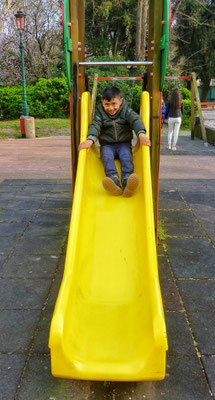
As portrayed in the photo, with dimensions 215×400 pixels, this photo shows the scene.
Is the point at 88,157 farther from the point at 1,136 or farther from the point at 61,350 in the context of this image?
the point at 1,136

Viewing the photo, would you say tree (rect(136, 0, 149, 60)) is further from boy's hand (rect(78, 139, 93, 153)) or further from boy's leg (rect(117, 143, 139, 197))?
boy's hand (rect(78, 139, 93, 153))

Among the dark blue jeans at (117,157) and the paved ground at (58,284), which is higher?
the dark blue jeans at (117,157)

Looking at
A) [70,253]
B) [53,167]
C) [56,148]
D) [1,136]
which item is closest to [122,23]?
[1,136]

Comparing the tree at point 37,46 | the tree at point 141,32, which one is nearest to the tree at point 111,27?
the tree at point 37,46

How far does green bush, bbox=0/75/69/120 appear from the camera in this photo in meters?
19.2

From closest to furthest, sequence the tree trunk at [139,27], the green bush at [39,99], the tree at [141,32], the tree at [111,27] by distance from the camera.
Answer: the green bush at [39,99], the tree trunk at [139,27], the tree at [141,32], the tree at [111,27]

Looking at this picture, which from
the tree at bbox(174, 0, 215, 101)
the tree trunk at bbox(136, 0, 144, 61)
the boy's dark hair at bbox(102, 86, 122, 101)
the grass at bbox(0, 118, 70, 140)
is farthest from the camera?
the tree at bbox(174, 0, 215, 101)

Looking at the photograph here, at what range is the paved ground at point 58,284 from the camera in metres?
2.29

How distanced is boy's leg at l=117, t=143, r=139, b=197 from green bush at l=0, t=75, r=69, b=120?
16029mm

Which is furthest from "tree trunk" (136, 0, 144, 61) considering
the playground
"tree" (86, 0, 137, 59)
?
the playground

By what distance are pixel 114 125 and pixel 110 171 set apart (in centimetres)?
60

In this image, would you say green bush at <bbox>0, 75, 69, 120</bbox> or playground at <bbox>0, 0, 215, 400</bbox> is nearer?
playground at <bbox>0, 0, 215, 400</bbox>

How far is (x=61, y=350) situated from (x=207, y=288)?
5.37 ft

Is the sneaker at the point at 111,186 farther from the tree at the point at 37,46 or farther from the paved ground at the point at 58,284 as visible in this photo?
the tree at the point at 37,46
